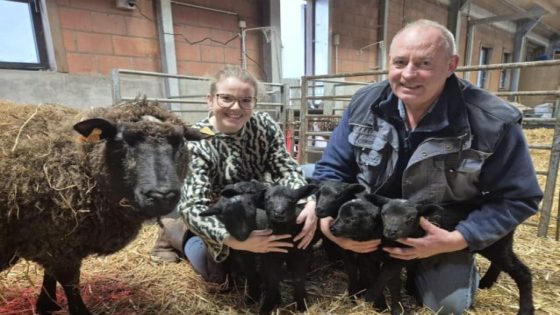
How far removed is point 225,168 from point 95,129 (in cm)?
98

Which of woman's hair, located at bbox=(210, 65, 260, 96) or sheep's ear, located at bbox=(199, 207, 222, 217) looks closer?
sheep's ear, located at bbox=(199, 207, 222, 217)

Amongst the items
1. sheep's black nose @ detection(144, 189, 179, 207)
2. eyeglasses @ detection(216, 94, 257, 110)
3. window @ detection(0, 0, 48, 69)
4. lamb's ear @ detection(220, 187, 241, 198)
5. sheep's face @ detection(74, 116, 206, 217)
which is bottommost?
lamb's ear @ detection(220, 187, 241, 198)

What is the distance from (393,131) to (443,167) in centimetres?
39

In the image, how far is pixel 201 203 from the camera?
2342 millimetres

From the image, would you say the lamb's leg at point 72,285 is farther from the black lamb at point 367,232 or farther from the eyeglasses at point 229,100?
the black lamb at point 367,232

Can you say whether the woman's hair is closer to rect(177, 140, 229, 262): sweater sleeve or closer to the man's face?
rect(177, 140, 229, 262): sweater sleeve

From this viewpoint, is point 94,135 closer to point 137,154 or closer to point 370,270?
point 137,154

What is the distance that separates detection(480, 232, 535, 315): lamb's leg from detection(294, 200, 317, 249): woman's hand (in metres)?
1.12

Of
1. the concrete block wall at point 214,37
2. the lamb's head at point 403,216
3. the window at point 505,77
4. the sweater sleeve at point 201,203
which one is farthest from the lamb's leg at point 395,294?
the window at point 505,77

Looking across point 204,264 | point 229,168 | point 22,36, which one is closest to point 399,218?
point 229,168

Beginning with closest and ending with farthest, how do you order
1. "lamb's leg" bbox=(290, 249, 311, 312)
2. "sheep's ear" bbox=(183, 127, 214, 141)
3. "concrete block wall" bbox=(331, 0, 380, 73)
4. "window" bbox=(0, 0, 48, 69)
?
"sheep's ear" bbox=(183, 127, 214, 141) < "lamb's leg" bbox=(290, 249, 311, 312) < "window" bbox=(0, 0, 48, 69) < "concrete block wall" bbox=(331, 0, 380, 73)

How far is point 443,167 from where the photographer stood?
2.16m

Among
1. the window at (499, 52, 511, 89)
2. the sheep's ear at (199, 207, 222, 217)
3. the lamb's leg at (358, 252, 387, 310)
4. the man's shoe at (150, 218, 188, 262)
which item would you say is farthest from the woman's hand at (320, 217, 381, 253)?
the window at (499, 52, 511, 89)

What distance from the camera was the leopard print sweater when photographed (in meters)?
2.29
